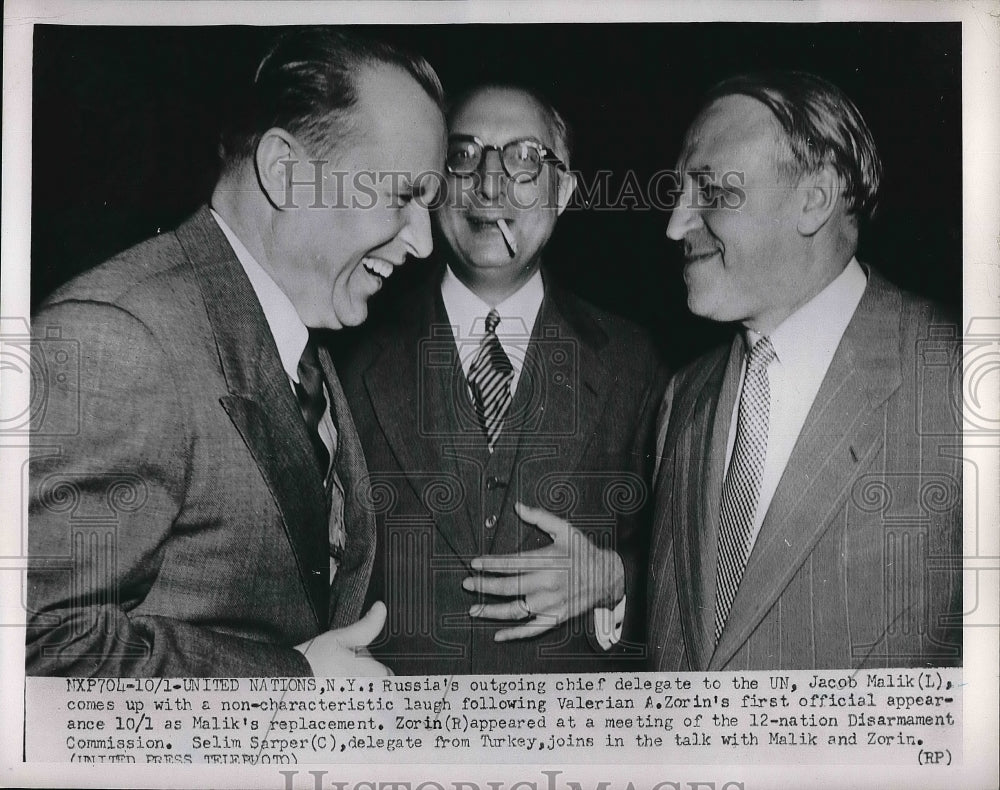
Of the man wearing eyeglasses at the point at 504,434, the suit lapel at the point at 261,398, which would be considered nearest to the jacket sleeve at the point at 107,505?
the suit lapel at the point at 261,398

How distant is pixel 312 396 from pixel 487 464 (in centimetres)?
58

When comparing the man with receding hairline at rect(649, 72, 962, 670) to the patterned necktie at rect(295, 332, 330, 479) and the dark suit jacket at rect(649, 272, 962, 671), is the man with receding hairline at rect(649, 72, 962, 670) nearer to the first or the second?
the dark suit jacket at rect(649, 272, 962, 671)

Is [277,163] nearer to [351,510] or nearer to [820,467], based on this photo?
[351,510]

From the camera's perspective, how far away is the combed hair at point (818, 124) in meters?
3.09

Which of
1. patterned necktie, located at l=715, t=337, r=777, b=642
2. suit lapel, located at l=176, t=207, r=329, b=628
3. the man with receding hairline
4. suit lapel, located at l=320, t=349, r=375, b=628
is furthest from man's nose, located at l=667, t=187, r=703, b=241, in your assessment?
suit lapel, located at l=176, t=207, r=329, b=628

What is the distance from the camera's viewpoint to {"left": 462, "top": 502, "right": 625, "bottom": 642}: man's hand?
3.07m

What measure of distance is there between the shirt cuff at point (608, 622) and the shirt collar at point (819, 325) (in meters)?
0.94

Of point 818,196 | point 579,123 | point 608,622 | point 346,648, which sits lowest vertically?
point 346,648

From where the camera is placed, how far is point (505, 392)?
3080 mm

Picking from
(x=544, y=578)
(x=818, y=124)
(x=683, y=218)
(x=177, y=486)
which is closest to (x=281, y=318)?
(x=177, y=486)

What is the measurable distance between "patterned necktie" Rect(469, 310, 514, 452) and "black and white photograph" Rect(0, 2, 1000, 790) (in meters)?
0.02

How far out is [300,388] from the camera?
3053 mm

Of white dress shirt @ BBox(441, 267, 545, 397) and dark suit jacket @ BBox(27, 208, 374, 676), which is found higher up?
white dress shirt @ BBox(441, 267, 545, 397)

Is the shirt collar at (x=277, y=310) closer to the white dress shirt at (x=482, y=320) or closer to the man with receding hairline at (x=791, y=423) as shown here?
the white dress shirt at (x=482, y=320)
